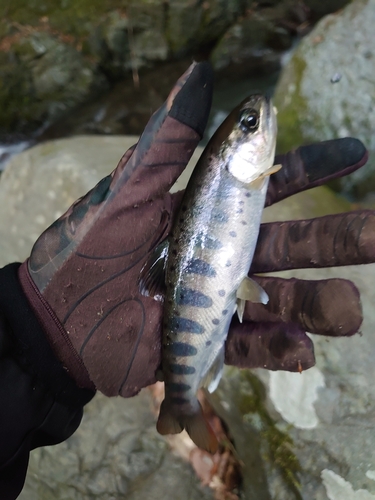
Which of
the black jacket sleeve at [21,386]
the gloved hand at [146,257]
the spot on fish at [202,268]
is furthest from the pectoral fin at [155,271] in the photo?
the black jacket sleeve at [21,386]

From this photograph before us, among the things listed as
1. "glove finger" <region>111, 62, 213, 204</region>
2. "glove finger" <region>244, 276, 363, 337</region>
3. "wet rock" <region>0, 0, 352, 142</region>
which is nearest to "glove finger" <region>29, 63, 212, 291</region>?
"glove finger" <region>111, 62, 213, 204</region>

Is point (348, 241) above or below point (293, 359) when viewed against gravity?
above

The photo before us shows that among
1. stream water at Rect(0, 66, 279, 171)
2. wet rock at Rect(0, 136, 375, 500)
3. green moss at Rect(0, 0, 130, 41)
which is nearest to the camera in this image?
wet rock at Rect(0, 136, 375, 500)

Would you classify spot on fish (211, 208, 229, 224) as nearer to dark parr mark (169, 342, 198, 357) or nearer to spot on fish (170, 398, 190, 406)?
dark parr mark (169, 342, 198, 357)

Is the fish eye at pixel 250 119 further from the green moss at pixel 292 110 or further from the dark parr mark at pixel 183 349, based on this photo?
the green moss at pixel 292 110

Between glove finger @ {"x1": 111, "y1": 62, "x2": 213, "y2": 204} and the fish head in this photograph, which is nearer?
glove finger @ {"x1": 111, "y1": 62, "x2": 213, "y2": 204}

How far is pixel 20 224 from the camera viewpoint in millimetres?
2604

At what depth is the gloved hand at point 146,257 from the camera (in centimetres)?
116

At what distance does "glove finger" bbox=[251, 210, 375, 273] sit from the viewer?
46.4 inches

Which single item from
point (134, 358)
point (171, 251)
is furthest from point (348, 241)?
point (134, 358)

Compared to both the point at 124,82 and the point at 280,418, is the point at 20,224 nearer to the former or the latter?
the point at 280,418

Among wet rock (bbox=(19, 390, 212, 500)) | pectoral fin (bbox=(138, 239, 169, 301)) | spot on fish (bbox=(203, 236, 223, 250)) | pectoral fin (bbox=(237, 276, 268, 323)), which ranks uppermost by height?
spot on fish (bbox=(203, 236, 223, 250))

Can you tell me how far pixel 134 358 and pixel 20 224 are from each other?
1628 millimetres

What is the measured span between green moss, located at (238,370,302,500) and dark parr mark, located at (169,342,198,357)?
0.59m
